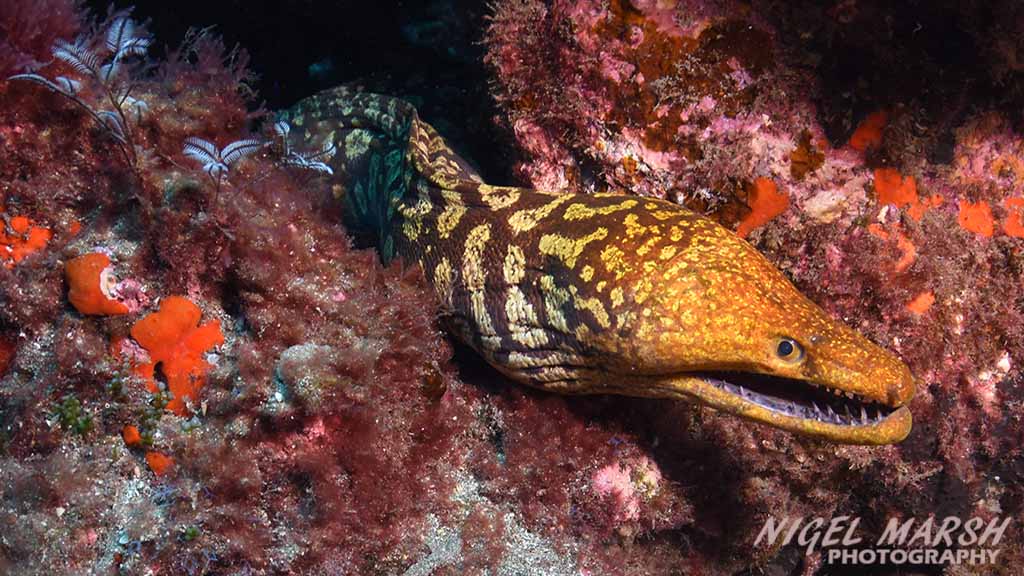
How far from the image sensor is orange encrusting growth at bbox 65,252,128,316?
2680 millimetres

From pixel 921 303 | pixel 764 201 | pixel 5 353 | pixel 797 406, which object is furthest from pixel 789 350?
pixel 5 353

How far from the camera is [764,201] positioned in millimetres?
3189

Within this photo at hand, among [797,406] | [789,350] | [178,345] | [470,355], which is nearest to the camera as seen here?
[789,350]

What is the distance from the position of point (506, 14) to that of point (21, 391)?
119 inches

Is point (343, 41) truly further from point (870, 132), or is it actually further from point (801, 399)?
point (801, 399)

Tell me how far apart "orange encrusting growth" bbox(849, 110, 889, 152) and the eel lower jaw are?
4.69 ft

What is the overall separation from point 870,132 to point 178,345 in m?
3.72

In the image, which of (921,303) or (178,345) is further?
(921,303)

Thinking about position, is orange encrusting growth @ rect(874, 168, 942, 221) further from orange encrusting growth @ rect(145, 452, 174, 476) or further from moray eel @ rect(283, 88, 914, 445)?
orange encrusting growth @ rect(145, 452, 174, 476)

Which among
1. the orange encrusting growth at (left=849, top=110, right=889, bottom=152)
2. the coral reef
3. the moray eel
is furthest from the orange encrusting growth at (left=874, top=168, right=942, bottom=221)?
the moray eel

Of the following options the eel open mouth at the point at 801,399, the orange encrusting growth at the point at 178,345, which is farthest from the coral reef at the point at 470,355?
the eel open mouth at the point at 801,399

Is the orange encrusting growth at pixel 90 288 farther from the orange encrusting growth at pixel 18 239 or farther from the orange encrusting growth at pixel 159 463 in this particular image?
the orange encrusting growth at pixel 159 463

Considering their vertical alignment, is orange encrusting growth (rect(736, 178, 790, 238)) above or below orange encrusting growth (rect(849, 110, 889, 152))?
below

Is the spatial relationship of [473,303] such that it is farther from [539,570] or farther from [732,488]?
[732,488]
